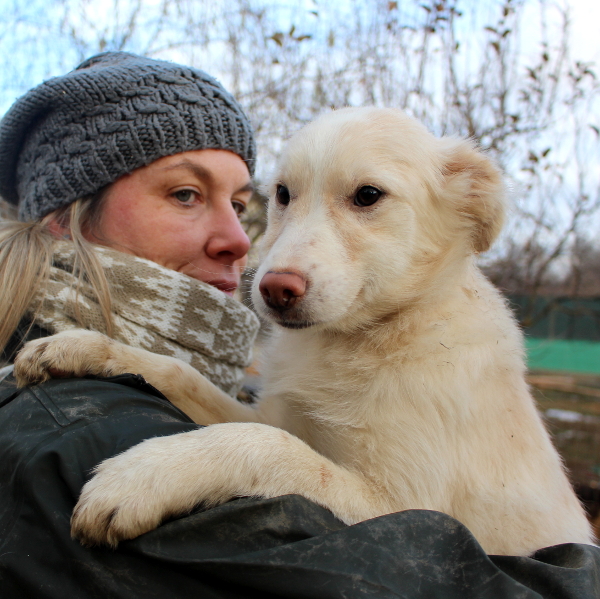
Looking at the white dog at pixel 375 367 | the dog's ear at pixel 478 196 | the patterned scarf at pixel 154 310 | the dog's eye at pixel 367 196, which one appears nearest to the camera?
the white dog at pixel 375 367

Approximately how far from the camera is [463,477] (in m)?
1.98

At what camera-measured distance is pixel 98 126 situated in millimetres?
2477

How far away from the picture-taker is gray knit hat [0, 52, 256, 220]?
2463 mm

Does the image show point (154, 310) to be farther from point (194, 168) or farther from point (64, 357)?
point (194, 168)

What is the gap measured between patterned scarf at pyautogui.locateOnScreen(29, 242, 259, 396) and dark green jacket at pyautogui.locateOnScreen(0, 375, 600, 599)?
0.72 meters

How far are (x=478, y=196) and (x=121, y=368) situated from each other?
5.78ft

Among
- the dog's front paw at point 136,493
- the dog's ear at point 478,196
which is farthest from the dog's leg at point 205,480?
the dog's ear at point 478,196

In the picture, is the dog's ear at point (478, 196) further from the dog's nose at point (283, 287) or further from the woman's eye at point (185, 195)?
the woman's eye at point (185, 195)

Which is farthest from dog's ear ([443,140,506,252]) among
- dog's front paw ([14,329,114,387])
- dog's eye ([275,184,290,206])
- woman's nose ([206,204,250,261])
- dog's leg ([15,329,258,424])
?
dog's front paw ([14,329,114,387])

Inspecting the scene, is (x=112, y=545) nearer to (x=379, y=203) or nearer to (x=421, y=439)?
(x=421, y=439)

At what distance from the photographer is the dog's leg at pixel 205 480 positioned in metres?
1.40

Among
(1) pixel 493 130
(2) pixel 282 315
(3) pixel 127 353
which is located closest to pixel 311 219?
(2) pixel 282 315

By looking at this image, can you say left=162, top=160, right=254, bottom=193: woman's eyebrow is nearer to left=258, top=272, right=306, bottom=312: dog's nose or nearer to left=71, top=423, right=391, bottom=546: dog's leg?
left=258, top=272, right=306, bottom=312: dog's nose

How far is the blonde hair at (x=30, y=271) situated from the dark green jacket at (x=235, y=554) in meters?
0.64
